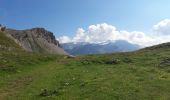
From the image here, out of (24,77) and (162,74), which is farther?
(24,77)

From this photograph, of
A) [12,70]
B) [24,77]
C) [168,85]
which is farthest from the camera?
[12,70]

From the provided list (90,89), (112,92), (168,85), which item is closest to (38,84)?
(90,89)

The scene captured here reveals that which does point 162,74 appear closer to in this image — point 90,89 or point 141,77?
point 141,77

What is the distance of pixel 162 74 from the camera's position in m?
45.0

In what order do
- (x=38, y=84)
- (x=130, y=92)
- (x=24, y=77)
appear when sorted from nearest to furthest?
(x=130, y=92), (x=38, y=84), (x=24, y=77)

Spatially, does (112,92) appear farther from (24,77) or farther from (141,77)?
(24,77)

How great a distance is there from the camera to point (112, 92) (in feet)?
113

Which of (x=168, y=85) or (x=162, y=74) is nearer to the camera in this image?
(x=168, y=85)

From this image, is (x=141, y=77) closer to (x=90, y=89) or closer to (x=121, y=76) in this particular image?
(x=121, y=76)

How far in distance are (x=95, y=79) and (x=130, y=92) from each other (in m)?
9.18

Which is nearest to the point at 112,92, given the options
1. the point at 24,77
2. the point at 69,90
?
the point at 69,90

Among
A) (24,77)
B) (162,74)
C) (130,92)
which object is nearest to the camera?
(130,92)

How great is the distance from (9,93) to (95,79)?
1108 cm

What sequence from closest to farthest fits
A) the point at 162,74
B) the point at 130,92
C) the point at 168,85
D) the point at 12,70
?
the point at 130,92 < the point at 168,85 < the point at 162,74 < the point at 12,70
